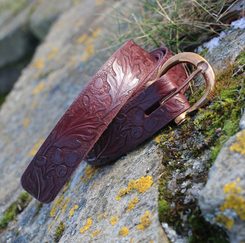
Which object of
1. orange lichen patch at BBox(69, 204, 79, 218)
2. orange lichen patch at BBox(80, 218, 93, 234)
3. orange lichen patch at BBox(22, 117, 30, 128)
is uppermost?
orange lichen patch at BBox(80, 218, 93, 234)

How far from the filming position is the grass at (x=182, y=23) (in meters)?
2.22

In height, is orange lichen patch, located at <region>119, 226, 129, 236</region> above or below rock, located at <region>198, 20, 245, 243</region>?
below

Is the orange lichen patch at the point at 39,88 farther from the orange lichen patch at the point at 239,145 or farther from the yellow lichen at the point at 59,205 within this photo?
the orange lichen patch at the point at 239,145

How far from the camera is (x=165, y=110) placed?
1821mm

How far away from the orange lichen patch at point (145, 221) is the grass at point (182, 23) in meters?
0.92

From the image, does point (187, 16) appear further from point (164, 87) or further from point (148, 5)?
point (164, 87)

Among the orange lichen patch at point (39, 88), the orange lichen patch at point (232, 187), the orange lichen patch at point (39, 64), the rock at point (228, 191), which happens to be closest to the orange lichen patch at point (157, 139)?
the rock at point (228, 191)

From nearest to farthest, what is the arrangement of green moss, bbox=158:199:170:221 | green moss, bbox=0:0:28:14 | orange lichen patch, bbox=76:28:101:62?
green moss, bbox=158:199:170:221 → orange lichen patch, bbox=76:28:101:62 → green moss, bbox=0:0:28:14

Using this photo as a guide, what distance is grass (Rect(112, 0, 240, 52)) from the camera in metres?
2.22

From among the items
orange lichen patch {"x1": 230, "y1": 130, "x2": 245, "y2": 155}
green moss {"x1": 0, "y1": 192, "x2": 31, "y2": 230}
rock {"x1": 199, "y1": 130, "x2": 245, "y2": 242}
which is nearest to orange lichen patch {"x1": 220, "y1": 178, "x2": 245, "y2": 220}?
rock {"x1": 199, "y1": 130, "x2": 245, "y2": 242}

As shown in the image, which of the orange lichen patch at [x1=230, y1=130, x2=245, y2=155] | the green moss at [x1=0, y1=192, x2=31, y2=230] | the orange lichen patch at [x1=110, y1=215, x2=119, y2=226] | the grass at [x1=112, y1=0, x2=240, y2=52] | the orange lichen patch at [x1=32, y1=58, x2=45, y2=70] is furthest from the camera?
the orange lichen patch at [x1=32, y1=58, x2=45, y2=70]

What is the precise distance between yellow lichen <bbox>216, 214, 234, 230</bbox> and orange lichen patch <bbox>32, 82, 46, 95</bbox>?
231 cm

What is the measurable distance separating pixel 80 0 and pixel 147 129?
2641 millimetres

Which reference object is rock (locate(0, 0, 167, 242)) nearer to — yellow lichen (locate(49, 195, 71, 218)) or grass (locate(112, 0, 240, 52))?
yellow lichen (locate(49, 195, 71, 218))
